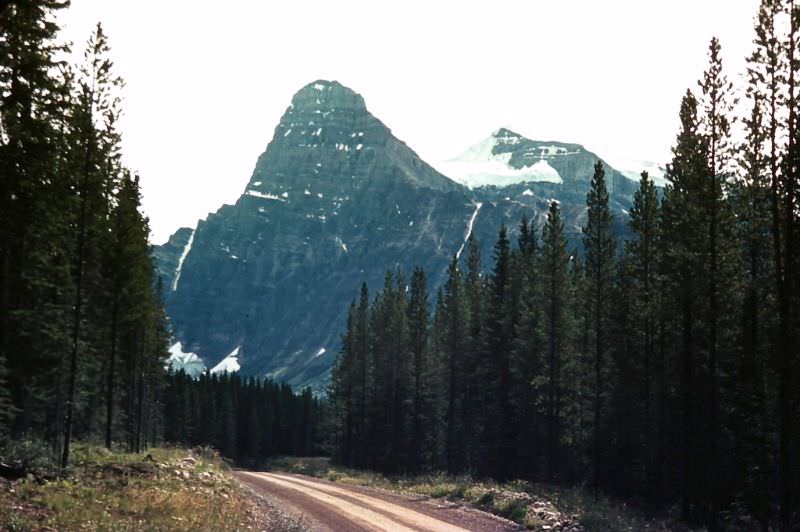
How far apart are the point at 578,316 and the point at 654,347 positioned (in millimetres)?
14040

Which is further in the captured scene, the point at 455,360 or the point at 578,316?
the point at 455,360

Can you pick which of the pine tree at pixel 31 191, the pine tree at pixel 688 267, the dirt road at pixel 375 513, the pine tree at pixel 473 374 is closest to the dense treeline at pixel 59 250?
the pine tree at pixel 31 191

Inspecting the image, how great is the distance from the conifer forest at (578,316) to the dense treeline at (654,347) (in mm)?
132

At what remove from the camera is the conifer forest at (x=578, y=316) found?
23.5 metres

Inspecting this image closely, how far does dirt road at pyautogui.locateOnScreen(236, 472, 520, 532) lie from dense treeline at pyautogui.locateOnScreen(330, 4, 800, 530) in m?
9.28

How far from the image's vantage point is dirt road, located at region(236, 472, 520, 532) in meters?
19.3

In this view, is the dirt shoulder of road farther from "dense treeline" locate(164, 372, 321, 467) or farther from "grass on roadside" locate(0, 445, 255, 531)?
"dense treeline" locate(164, 372, 321, 467)

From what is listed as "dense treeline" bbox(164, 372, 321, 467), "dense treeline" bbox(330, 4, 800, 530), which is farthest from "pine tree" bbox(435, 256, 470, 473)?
"dense treeline" bbox(164, 372, 321, 467)

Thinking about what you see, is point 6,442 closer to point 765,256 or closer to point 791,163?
point 791,163

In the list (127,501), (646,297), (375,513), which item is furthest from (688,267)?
(127,501)

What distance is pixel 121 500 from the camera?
1702cm

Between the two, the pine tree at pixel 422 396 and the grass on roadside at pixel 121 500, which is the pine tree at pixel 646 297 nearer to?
the grass on roadside at pixel 121 500

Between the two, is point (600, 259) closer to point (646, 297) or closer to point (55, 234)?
point (646, 297)

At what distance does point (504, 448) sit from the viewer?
167 ft
